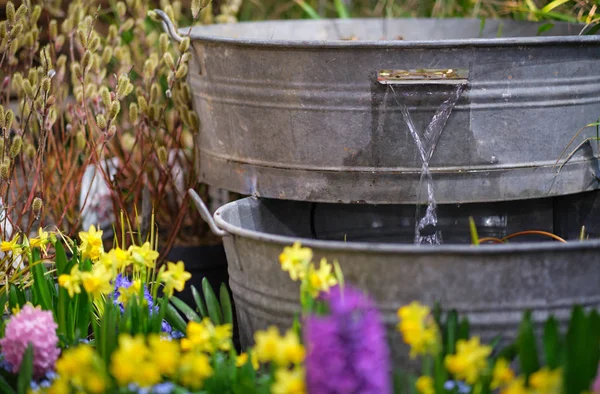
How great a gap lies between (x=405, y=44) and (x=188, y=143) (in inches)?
48.9

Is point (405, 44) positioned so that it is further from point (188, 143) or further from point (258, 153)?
point (188, 143)

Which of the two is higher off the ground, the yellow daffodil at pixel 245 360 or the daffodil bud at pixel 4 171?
the daffodil bud at pixel 4 171

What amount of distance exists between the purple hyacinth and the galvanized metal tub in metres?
0.85

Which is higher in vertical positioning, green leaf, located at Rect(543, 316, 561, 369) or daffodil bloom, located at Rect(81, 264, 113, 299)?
daffodil bloom, located at Rect(81, 264, 113, 299)

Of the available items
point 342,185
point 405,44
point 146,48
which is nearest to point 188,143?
point 146,48

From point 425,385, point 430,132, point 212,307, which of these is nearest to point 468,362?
point 425,385

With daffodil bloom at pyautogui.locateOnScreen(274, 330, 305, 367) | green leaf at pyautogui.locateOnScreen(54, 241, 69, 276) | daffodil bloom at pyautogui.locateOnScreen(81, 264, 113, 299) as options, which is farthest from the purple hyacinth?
green leaf at pyautogui.locateOnScreen(54, 241, 69, 276)

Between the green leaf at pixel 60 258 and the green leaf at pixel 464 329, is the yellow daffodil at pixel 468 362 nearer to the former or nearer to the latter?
the green leaf at pixel 464 329

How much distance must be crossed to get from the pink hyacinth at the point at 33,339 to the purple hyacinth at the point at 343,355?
56cm

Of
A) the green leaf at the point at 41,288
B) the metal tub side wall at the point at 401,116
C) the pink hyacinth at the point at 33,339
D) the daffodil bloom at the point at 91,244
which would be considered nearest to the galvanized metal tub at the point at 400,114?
the metal tub side wall at the point at 401,116

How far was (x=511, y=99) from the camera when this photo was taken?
190cm

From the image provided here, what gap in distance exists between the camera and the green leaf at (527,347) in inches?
51.4

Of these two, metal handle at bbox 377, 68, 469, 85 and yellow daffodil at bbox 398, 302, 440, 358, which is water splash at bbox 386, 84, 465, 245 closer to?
metal handle at bbox 377, 68, 469, 85

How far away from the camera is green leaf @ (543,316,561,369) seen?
4.31 feet
